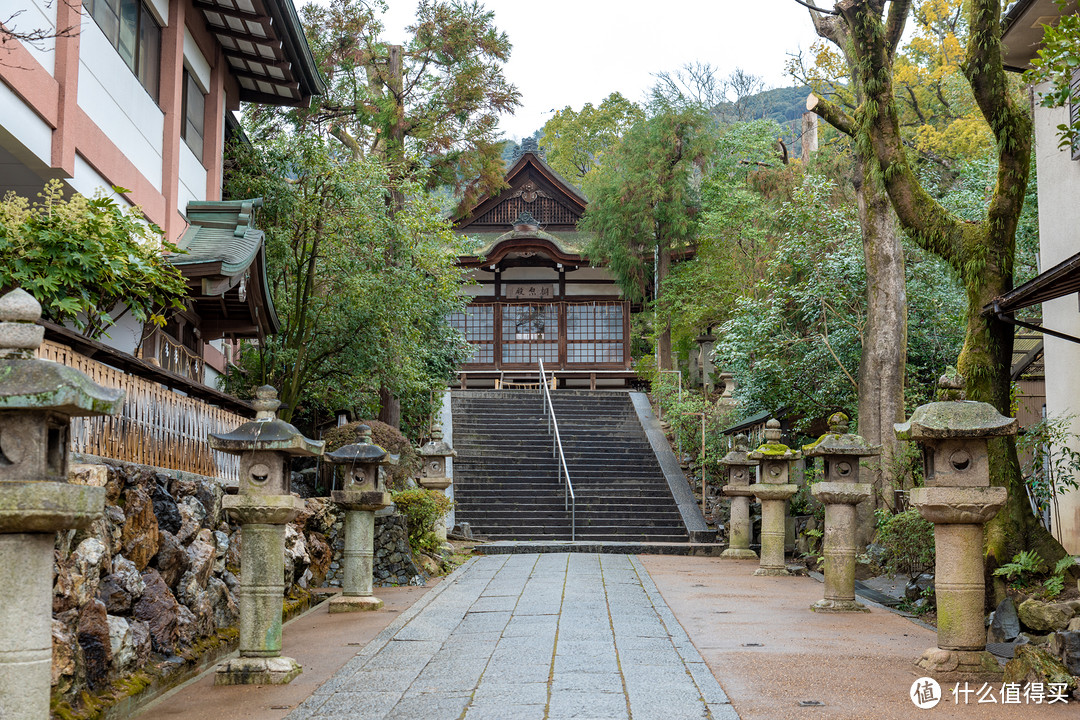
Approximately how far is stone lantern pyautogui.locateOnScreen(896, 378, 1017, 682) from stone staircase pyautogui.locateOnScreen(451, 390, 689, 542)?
10.7 meters

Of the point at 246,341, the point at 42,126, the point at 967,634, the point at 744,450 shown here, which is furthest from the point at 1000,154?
the point at 246,341

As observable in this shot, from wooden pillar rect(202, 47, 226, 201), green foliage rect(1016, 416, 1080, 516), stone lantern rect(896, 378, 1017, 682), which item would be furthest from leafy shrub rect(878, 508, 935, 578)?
wooden pillar rect(202, 47, 226, 201)

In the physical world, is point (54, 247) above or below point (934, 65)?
below

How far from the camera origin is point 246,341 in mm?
17750

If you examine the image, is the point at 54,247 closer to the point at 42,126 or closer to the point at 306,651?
the point at 42,126

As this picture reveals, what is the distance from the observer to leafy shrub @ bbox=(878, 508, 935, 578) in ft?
32.5

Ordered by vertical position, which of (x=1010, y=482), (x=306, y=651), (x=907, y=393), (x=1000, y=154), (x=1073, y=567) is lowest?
(x=306, y=651)

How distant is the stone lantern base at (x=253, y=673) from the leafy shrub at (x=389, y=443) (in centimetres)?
794

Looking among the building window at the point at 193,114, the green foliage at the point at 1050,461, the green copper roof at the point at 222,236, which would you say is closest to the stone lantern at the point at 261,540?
the green copper roof at the point at 222,236

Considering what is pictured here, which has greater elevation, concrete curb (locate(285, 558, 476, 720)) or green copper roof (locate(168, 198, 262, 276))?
green copper roof (locate(168, 198, 262, 276))

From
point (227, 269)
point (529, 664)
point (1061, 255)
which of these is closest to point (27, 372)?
point (529, 664)

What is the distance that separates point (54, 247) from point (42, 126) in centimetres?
253

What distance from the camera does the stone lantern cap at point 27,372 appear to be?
152 inches

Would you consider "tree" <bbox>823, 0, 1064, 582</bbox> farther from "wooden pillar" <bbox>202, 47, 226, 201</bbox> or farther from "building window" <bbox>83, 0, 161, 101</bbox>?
"wooden pillar" <bbox>202, 47, 226, 201</bbox>
